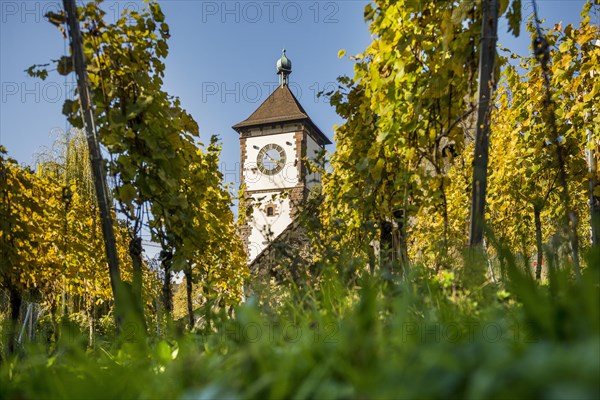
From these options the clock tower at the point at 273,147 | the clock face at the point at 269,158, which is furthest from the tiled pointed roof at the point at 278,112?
the clock face at the point at 269,158

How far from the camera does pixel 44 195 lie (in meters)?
7.49

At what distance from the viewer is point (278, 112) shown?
34531mm

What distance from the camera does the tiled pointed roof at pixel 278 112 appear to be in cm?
3334

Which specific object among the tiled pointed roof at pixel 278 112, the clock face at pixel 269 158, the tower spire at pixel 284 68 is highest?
the tower spire at pixel 284 68

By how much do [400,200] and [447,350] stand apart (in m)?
3.36

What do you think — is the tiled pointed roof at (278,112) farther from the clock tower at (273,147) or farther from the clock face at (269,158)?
the clock face at (269,158)

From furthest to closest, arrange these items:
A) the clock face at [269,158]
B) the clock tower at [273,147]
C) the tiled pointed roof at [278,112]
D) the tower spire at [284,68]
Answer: the tower spire at [284,68] < the clock face at [269,158] < the tiled pointed roof at [278,112] < the clock tower at [273,147]

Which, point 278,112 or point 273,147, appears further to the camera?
point 278,112

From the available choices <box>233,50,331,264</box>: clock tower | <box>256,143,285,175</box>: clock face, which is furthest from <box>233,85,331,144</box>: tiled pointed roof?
<box>256,143,285,175</box>: clock face

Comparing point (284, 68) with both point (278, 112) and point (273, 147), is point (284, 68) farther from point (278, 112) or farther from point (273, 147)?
point (273, 147)

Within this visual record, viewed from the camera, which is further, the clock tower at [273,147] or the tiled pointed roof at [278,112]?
the tiled pointed roof at [278,112]

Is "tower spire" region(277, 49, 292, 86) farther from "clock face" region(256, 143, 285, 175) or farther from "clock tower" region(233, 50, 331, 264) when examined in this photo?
"clock face" region(256, 143, 285, 175)

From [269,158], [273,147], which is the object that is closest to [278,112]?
[273,147]

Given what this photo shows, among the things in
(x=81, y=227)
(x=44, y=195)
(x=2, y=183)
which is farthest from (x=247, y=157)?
(x=2, y=183)
